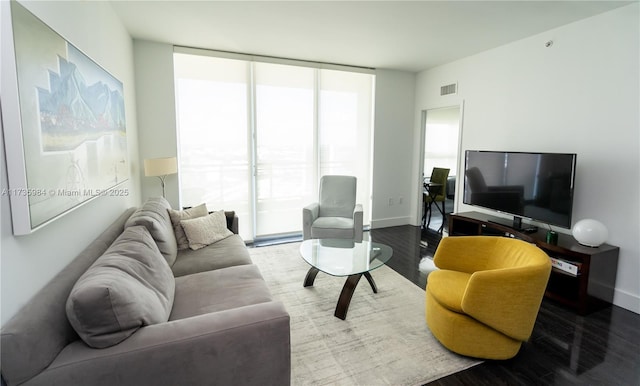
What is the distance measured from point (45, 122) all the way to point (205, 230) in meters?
1.71

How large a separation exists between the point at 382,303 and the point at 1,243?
2519mm

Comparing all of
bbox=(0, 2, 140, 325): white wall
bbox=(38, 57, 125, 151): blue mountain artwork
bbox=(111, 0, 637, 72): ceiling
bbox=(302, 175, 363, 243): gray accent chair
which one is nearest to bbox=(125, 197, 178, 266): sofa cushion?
bbox=(0, 2, 140, 325): white wall

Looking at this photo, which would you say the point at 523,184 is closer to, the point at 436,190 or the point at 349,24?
the point at 436,190

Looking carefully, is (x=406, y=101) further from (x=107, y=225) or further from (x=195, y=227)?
(x=107, y=225)

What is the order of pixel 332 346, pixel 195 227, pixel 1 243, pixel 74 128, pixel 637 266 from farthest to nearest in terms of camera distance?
pixel 195 227, pixel 637 266, pixel 332 346, pixel 74 128, pixel 1 243

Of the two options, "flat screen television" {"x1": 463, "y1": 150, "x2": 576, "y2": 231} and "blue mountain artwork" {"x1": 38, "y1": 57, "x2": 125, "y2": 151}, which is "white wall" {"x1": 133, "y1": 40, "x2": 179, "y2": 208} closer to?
"blue mountain artwork" {"x1": 38, "y1": 57, "x2": 125, "y2": 151}

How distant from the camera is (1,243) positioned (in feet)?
3.68

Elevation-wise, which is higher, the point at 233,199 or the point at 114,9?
the point at 114,9

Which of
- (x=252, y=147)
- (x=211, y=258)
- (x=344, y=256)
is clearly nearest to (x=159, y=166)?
(x=252, y=147)

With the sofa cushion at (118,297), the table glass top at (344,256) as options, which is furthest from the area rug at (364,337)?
the sofa cushion at (118,297)

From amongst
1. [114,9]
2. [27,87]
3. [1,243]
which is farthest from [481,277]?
[114,9]

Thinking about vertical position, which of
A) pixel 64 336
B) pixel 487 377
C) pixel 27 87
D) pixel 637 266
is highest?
pixel 27 87

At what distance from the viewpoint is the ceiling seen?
2736 millimetres

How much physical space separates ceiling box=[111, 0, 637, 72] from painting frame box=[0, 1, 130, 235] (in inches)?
51.8
